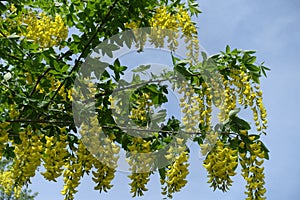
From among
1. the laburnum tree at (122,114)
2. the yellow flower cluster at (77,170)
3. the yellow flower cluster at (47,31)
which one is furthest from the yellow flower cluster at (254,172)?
the yellow flower cluster at (47,31)

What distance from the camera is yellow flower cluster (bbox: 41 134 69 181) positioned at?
11.1 ft

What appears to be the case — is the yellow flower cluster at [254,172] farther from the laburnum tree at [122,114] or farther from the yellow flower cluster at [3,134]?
the yellow flower cluster at [3,134]

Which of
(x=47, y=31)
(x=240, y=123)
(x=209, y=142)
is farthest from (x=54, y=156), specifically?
(x=47, y=31)

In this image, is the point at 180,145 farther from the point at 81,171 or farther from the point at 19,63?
the point at 19,63

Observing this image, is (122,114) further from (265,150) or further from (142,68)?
(265,150)

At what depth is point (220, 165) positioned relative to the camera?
3355mm

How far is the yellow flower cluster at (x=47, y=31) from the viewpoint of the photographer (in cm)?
→ 528

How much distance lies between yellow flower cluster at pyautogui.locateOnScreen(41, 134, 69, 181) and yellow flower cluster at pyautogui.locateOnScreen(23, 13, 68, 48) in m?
2.04

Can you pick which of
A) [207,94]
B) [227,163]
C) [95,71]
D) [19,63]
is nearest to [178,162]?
[227,163]

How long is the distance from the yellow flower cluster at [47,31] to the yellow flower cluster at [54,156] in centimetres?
204

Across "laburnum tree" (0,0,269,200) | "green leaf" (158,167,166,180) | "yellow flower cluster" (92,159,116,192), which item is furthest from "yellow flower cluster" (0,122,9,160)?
"green leaf" (158,167,166,180)

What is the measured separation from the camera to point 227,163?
3.43 metres

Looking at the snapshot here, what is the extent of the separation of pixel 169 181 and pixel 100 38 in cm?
157

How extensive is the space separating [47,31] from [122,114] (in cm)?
206
